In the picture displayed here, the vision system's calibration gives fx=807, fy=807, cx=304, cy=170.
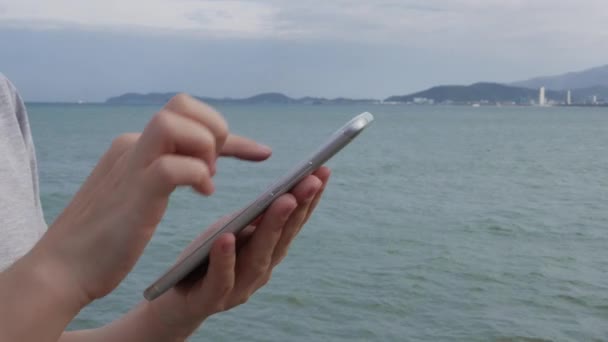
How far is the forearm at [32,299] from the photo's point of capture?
3.11ft

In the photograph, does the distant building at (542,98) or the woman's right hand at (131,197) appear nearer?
the woman's right hand at (131,197)

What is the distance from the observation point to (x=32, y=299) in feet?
3.11

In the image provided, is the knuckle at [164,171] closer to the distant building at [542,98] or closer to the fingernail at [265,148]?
the fingernail at [265,148]

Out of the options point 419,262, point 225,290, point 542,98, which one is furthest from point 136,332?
point 542,98

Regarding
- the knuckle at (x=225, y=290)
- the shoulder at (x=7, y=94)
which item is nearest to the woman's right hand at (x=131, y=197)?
the knuckle at (x=225, y=290)

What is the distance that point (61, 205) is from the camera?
22.1m

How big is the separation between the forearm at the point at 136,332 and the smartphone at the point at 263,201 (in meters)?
0.36

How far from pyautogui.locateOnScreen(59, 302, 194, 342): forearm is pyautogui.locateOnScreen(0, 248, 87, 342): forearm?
682 mm

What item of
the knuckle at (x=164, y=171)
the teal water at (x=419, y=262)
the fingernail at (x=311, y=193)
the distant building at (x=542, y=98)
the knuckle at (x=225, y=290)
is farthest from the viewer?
the distant building at (x=542, y=98)

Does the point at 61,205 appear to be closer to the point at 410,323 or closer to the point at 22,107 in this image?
the point at 410,323

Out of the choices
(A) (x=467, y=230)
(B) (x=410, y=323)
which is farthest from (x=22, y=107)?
(A) (x=467, y=230)

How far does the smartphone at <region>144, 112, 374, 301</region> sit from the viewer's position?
3.73ft

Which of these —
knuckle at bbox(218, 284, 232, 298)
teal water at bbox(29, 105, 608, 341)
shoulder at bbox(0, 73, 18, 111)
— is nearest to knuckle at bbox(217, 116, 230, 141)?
knuckle at bbox(218, 284, 232, 298)

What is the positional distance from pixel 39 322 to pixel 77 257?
9 cm
